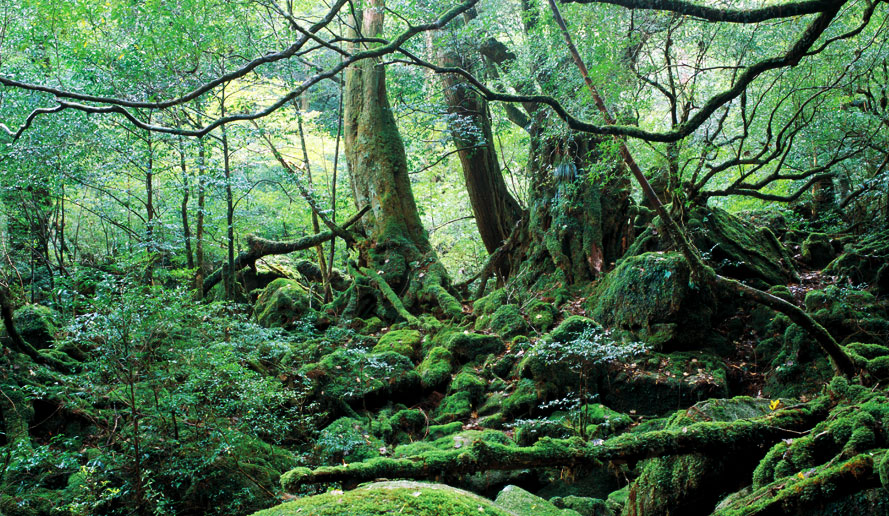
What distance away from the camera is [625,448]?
3.14 meters

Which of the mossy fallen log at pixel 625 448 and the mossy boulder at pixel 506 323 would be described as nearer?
the mossy fallen log at pixel 625 448

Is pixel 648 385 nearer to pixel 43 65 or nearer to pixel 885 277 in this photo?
pixel 885 277

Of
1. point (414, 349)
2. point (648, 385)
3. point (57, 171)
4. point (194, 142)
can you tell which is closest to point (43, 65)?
point (57, 171)

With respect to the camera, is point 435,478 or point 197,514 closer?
point 435,478

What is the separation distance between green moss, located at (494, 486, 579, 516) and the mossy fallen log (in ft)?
0.66

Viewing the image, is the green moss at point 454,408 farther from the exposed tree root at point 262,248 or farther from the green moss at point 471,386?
the exposed tree root at point 262,248

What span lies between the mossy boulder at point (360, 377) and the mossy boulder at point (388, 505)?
15.0 ft

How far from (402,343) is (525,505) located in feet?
18.1

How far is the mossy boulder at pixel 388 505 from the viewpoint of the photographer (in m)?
1.91

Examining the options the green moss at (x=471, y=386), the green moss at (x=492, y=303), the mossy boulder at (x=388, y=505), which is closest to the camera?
the mossy boulder at (x=388, y=505)

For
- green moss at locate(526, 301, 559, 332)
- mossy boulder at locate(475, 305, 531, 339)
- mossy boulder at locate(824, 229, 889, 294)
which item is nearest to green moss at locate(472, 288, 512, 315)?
mossy boulder at locate(475, 305, 531, 339)

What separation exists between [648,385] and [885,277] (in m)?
4.25

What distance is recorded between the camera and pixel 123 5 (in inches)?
340

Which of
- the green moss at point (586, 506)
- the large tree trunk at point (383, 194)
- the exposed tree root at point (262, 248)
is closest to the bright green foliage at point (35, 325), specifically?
the exposed tree root at point (262, 248)
